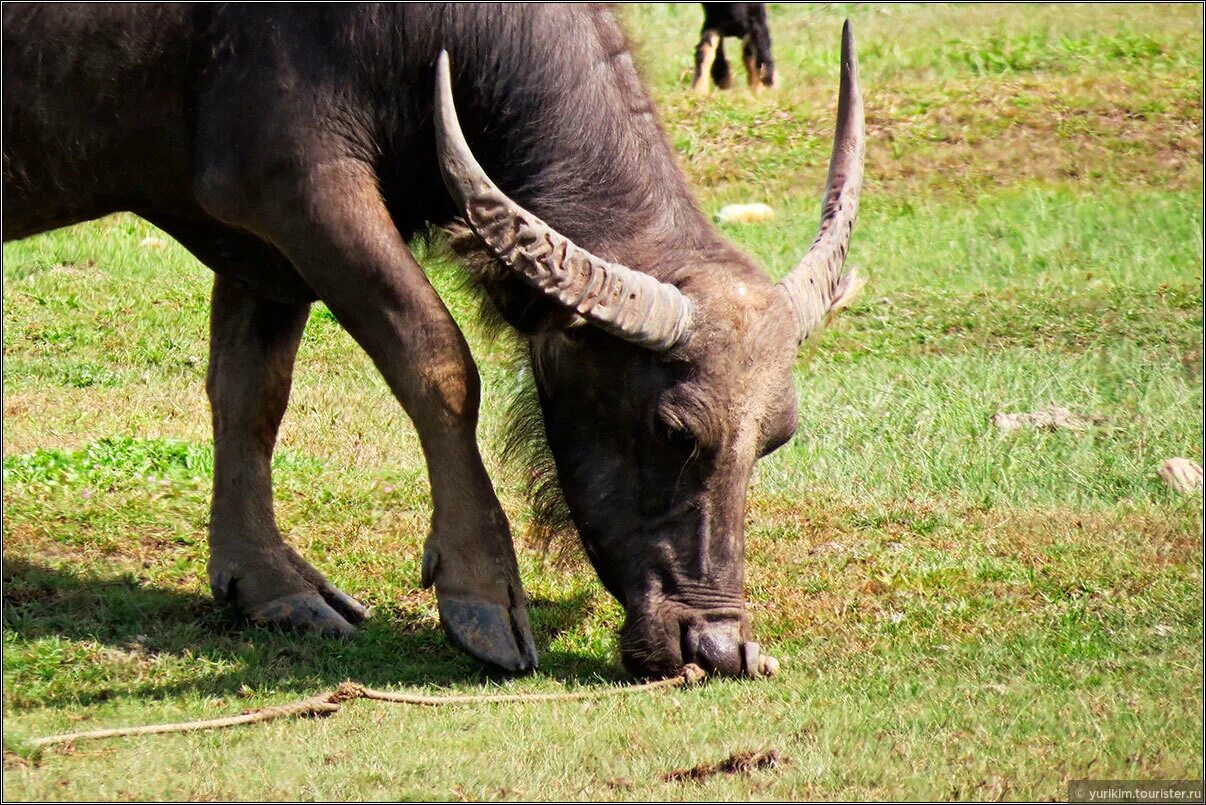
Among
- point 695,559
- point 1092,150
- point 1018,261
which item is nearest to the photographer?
point 695,559

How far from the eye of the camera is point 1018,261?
41.6 ft

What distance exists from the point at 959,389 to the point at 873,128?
6949 mm

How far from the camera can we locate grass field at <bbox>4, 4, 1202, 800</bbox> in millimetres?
4469

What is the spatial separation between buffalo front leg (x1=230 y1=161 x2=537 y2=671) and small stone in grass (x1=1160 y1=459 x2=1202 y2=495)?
375cm

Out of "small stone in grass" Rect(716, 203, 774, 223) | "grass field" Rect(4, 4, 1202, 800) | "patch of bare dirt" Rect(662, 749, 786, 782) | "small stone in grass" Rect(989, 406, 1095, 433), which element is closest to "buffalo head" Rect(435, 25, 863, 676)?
"grass field" Rect(4, 4, 1202, 800)

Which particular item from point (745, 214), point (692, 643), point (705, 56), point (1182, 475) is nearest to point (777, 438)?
point (692, 643)

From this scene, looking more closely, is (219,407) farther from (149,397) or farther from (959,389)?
(959,389)

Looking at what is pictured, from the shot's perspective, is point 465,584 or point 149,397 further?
point 149,397

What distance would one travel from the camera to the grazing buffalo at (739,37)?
18.2 meters

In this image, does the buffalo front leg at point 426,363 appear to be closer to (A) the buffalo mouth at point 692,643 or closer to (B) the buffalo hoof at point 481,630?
(B) the buffalo hoof at point 481,630

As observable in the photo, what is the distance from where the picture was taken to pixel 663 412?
5.14 m

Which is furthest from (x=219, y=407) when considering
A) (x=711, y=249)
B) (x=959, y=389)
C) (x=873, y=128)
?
(x=873, y=128)

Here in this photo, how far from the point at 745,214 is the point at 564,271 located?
9012 millimetres

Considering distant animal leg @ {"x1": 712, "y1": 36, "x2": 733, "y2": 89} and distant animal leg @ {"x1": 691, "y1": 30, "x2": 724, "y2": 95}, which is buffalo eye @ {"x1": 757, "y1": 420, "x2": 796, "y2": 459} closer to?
distant animal leg @ {"x1": 691, "y1": 30, "x2": 724, "y2": 95}
